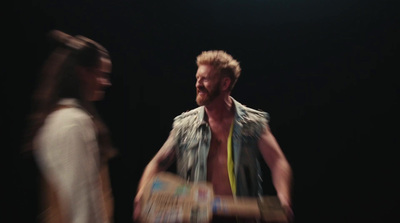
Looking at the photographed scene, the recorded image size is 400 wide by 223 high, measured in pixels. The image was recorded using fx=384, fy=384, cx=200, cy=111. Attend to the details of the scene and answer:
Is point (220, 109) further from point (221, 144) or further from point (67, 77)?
point (67, 77)

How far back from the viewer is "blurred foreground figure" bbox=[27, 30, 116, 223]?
112cm

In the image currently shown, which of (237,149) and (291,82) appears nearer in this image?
(237,149)

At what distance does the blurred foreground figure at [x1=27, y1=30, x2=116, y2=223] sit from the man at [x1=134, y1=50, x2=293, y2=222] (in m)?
0.53

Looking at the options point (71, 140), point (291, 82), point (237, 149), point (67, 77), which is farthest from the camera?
point (291, 82)

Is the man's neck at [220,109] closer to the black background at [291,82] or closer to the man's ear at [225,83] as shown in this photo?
the man's ear at [225,83]

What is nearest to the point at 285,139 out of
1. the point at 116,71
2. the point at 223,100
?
the point at 223,100

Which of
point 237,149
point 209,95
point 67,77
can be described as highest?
point 67,77

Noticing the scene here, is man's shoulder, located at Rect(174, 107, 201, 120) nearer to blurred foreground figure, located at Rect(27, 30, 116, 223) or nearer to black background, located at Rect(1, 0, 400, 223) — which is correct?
black background, located at Rect(1, 0, 400, 223)

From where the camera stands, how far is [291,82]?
2.27 meters

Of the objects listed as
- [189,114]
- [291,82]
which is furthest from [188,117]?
[291,82]

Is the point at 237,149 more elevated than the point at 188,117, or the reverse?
the point at 188,117

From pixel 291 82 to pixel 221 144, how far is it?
0.68 metres

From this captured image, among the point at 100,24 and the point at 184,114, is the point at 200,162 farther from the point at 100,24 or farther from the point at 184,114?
the point at 100,24

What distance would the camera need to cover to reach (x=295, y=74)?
2.27 metres
